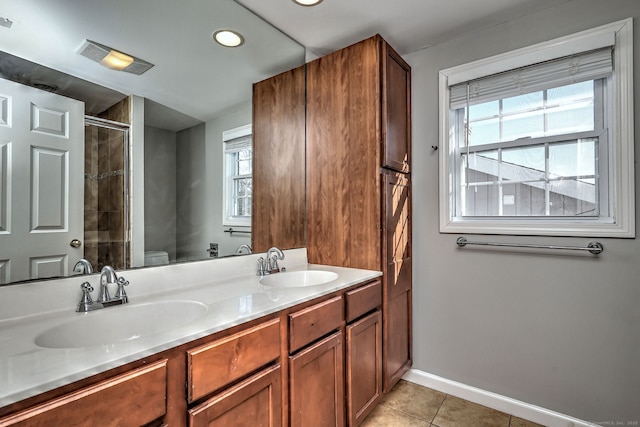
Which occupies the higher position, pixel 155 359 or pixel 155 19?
pixel 155 19

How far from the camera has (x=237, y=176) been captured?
6.19 ft

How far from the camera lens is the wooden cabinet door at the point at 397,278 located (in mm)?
1989

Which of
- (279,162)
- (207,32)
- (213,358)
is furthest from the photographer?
(279,162)

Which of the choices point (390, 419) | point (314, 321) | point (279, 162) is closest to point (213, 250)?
point (314, 321)

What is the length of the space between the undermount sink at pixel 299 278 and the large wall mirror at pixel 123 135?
0.27 meters

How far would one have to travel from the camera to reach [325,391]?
58.0 inches

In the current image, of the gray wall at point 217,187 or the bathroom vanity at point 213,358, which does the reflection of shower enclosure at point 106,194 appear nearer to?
the bathroom vanity at point 213,358

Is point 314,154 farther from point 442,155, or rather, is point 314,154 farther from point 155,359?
point 155,359

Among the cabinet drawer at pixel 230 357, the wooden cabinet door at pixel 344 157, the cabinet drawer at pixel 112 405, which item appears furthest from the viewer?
the wooden cabinet door at pixel 344 157

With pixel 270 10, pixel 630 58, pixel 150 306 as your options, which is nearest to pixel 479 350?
pixel 630 58

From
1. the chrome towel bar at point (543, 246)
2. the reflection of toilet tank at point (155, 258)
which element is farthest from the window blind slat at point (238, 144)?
the chrome towel bar at point (543, 246)

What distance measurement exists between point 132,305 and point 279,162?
4.24ft

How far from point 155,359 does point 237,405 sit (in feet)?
1.18

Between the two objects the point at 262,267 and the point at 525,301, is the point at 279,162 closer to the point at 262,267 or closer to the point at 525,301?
the point at 262,267
